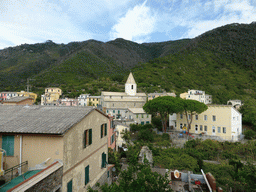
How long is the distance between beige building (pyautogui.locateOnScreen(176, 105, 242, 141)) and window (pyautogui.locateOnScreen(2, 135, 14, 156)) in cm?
3783

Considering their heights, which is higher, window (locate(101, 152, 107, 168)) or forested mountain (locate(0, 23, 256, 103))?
forested mountain (locate(0, 23, 256, 103))

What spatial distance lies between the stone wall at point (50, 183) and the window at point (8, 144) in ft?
8.25

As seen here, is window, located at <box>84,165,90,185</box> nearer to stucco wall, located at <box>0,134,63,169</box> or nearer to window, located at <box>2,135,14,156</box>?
stucco wall, located at <box>0,134,63,169</box>

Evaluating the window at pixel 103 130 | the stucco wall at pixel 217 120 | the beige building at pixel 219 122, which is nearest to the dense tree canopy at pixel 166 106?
the stucco wall at pixel 217 120

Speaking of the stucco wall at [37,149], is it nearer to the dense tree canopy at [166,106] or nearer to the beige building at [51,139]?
the beige building at [51,139]

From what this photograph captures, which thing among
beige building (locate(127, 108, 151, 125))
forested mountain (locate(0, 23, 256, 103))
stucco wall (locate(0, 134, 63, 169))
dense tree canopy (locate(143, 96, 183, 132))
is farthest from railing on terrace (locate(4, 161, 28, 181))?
forested mountain (locate(0, 23, 256, 103))

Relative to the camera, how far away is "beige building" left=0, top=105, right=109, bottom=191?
7305 millimetres

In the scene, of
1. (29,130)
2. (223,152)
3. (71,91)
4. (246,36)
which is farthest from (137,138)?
(246,36)

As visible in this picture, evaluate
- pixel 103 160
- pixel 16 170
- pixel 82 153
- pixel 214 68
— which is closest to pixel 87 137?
pixel 82 153

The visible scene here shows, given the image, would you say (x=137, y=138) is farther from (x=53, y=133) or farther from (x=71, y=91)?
(x=71, y=91)

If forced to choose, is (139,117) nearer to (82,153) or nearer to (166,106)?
(166,106)

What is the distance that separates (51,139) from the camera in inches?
288

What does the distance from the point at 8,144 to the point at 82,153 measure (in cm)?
362

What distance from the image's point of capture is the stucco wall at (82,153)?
7.82 meters
